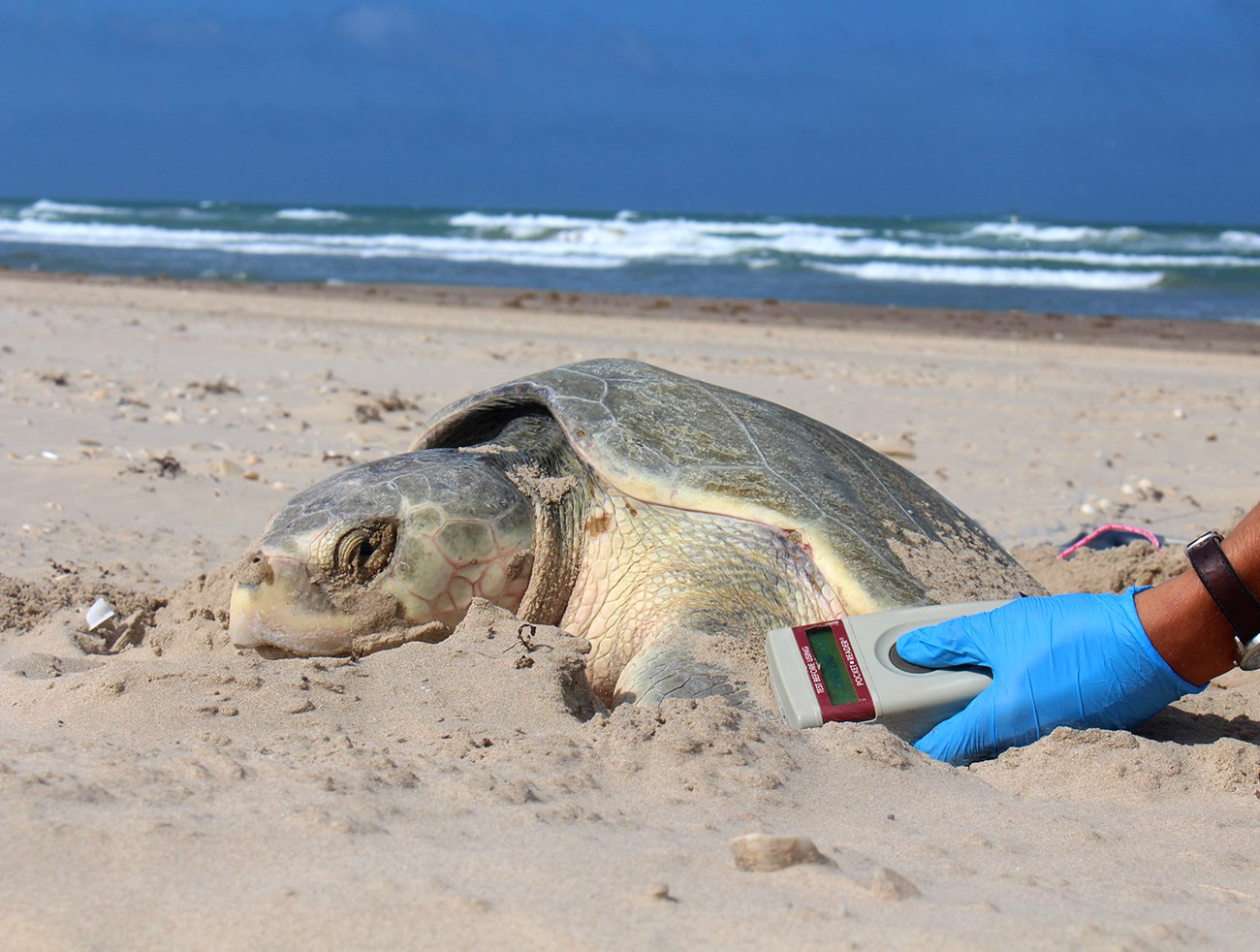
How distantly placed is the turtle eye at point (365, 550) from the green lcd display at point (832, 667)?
0.95 metres

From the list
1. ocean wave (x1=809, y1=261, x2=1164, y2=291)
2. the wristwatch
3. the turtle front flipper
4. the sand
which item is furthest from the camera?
ocean wave (x1=809, y1=261, x2=1164, y2=291)

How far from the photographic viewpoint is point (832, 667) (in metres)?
2.32

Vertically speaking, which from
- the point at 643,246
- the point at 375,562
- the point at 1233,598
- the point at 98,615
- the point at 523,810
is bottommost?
the point at 98,615

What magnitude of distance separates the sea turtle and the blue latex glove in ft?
1.26

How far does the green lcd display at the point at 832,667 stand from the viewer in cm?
227

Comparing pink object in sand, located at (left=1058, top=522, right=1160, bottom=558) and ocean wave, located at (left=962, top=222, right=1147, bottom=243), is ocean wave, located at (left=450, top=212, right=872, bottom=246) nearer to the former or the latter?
ocean wave, located at (left=962, top=222, right=1147, bottom=243)

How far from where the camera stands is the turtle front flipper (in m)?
2.35

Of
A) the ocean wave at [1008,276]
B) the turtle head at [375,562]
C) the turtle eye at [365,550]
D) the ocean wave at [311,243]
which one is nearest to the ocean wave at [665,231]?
the ocean wave at [311,243]

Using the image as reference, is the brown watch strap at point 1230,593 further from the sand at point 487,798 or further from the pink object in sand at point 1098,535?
the pink object in sand at point 1098,535

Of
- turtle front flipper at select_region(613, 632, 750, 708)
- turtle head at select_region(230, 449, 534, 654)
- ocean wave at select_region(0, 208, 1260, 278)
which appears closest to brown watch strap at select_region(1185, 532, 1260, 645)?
turtle front flipper at select_region(613, 632, 750, 708)

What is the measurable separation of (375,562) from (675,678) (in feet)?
2.39

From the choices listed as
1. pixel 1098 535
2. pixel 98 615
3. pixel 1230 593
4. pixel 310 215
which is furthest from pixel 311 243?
pixel 1230 593

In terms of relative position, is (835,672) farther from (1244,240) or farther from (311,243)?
(1244,240)

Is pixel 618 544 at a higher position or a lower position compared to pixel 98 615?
higher
